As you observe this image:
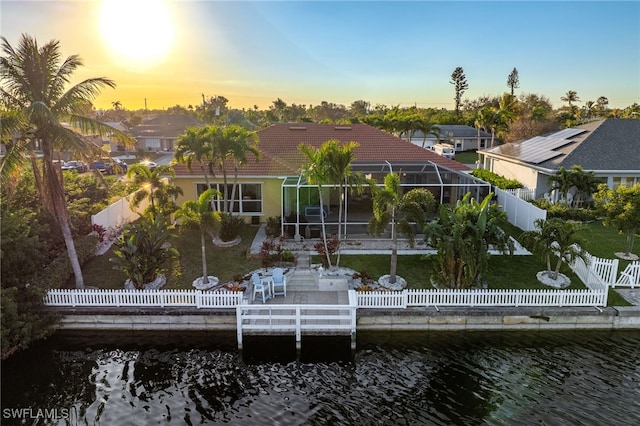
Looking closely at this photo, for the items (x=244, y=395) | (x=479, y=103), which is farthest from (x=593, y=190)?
(x=479, y=103)

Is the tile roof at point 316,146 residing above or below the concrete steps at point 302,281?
above

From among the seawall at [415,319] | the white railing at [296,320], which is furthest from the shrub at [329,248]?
the seawall at [415,319]

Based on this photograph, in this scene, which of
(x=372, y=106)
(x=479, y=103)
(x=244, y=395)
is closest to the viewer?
(x=244, y=395)

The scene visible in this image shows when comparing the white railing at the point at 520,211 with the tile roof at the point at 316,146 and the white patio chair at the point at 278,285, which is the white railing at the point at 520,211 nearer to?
the tile roof at the point at 316,146

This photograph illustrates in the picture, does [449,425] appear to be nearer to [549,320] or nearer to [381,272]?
[549,320]

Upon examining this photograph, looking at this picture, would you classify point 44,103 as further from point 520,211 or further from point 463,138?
point 463,138
